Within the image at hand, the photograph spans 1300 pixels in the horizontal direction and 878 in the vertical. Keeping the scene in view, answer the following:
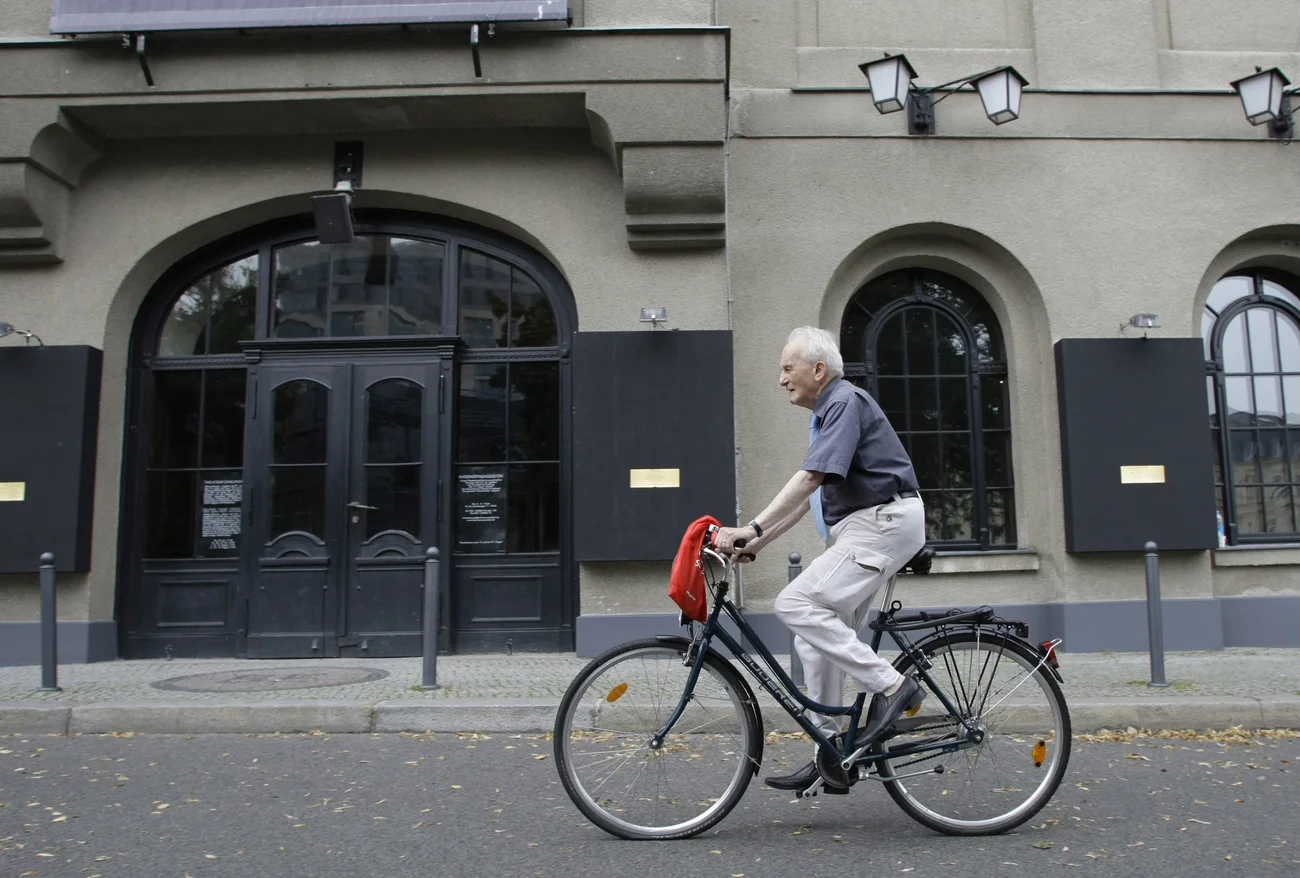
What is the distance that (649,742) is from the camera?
12.9 ft

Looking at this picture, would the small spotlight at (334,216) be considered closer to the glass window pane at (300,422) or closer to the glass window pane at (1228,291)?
the glass window pane at (300,422)

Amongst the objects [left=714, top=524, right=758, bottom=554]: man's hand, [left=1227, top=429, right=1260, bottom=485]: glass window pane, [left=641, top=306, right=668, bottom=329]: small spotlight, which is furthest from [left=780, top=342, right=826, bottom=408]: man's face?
[left=1227, top=429, right=1260, bottom=485]: glass window pane

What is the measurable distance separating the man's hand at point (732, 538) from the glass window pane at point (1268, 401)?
7.92 m

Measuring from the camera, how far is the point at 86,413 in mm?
8789

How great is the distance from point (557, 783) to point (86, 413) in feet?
20.1

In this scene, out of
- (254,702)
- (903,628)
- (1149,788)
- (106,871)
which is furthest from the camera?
(254,702)

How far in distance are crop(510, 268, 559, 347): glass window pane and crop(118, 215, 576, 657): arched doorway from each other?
0.02 m

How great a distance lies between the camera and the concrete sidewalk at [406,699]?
630 cm

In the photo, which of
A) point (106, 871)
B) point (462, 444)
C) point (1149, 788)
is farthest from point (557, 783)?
point (462, 444)

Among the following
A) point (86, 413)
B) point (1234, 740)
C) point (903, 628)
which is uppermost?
point (86, 413)

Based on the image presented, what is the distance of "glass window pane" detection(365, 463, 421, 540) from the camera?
909 cm

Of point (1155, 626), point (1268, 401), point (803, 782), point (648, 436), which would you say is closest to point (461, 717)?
point (648, 436)

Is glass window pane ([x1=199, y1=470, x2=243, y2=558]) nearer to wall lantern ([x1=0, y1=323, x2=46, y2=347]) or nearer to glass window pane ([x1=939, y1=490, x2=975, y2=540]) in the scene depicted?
wall lantern ([x1=0, y1=323, x2=46, y2=347])

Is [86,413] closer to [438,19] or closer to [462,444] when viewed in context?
[462,444]
